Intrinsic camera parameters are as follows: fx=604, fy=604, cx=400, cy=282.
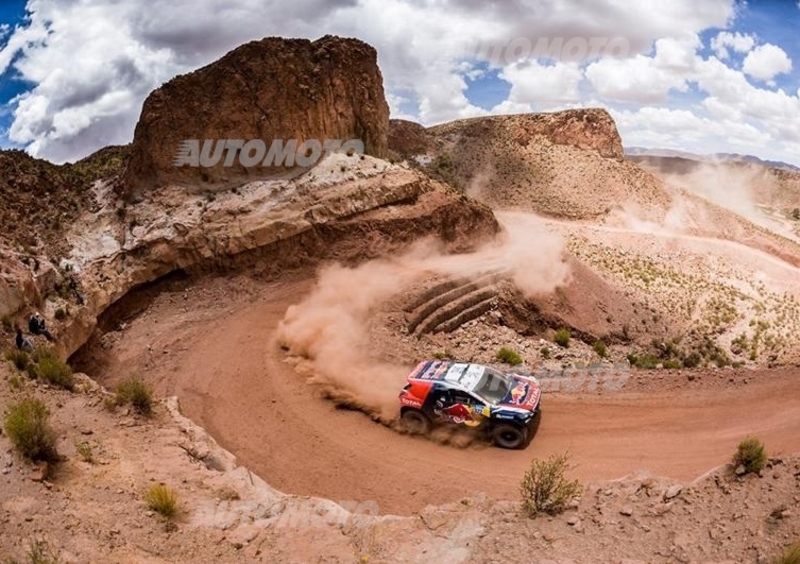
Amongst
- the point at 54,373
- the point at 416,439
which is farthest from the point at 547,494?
the point at 54,373

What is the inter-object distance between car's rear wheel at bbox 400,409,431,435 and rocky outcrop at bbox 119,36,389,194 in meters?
13.9

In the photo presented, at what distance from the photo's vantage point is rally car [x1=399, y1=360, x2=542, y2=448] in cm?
1330

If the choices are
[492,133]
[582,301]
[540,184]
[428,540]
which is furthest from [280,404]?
[492,133]

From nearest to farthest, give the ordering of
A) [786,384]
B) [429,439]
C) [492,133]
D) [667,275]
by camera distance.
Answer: [429,439]
[786,384]
[667,275]
[492,133]

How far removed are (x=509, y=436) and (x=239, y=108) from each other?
685 inches

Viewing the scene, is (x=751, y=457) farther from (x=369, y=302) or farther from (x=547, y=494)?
(x=369, y=302)

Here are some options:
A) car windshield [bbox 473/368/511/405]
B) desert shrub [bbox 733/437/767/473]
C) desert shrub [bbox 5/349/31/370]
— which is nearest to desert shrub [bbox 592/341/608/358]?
car windshield [bbox 473/368/511/405]

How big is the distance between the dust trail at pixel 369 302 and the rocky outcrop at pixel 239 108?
6103 millimetres

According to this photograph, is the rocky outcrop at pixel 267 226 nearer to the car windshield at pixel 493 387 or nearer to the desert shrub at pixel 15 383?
the desert shrub at pixel 15 383

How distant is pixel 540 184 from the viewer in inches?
2308

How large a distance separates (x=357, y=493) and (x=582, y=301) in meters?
16.0

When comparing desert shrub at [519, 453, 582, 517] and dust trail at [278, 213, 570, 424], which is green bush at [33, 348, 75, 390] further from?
desert shrub at [519, 453, 582, 517]

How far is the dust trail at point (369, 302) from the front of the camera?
15883mm

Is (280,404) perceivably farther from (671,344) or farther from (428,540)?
(671,344)
